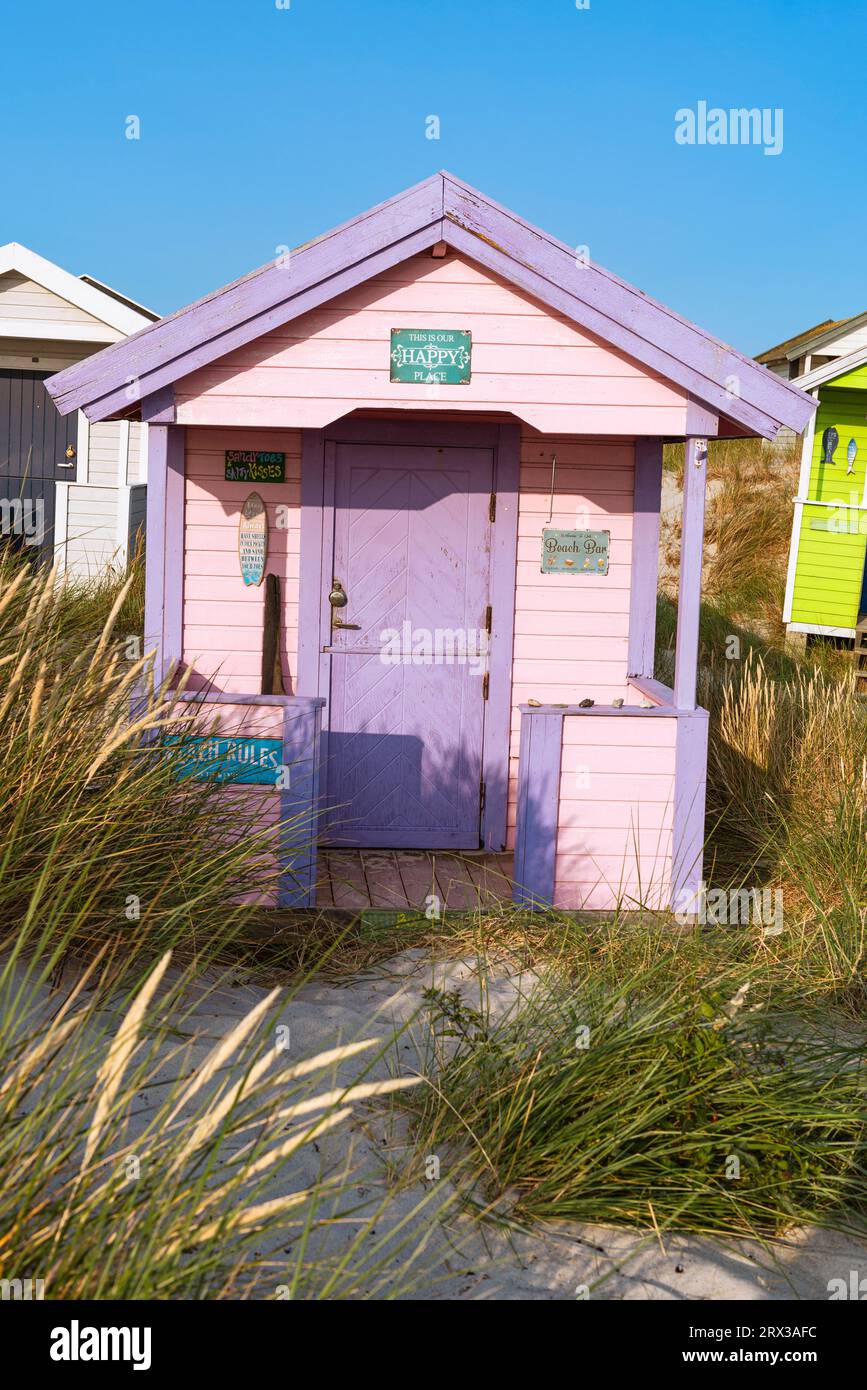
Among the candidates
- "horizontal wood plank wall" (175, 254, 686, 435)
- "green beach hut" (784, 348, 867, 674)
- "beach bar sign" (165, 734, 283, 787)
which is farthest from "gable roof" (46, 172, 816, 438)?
"green beach hut" (784, 348, 867, 674)

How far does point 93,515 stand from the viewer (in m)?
16.1

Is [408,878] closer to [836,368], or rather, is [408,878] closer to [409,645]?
[409,645]

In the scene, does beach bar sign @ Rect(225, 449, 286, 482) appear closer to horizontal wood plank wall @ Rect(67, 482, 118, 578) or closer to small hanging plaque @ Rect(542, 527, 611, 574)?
small hanging plaque @ Rect(542, 527, 611, 574)

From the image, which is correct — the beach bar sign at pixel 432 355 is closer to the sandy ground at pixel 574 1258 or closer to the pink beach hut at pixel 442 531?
the pink beach hut at pixel 442 531

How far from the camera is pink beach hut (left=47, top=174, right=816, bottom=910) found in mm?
6551

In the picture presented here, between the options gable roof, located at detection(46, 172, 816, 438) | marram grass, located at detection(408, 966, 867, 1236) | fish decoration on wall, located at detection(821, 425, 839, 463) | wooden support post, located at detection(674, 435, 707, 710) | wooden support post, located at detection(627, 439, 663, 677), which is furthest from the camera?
fish decoration on wall, located at detection(821, 425, 839, 463)

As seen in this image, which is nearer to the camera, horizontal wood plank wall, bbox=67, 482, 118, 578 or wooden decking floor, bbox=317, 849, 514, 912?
wooden decking floor, bbox=317, 849, 514, 912

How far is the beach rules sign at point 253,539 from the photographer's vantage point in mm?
7805

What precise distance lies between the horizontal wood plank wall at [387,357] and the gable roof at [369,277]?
0.15 metres

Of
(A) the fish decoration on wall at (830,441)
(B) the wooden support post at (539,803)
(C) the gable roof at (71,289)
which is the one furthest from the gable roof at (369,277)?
(A) the fish decoration on wall at (830,441)

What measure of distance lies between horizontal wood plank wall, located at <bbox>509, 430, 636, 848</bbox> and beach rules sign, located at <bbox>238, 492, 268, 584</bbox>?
5.00 feet

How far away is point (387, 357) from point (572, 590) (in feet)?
6.66

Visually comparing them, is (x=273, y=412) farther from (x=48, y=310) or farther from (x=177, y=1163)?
(x=48, y=310)
